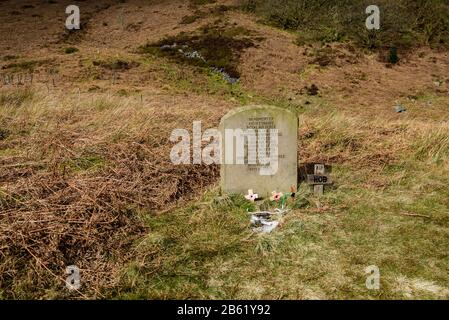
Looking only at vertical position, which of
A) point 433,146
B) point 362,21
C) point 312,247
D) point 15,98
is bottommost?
point 312,247

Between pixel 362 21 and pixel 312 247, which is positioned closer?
pixel 312 247

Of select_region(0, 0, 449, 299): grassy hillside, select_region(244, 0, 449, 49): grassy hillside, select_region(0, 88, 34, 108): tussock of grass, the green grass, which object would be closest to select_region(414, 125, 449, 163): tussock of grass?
select_region(0, 0, 449, 299): grassy hillside

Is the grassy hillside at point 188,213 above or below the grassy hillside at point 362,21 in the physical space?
below

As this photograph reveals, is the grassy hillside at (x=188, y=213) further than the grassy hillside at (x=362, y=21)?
No

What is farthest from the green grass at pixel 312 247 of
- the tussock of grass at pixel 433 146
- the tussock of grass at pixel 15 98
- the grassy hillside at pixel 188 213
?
the tussock of grass at pixel 15 98

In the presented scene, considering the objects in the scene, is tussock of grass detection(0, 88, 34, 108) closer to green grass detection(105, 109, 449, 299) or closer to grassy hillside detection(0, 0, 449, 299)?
grassy hillside detection(0, 0, 449, 299)

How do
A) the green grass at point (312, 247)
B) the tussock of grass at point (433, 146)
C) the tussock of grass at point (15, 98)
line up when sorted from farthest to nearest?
the tussock of grass at point (15, 98), the tussock of grass at point (433, 146), the green grass at point (312, 247)

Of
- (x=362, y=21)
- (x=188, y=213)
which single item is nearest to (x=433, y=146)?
(x=188, y=213)

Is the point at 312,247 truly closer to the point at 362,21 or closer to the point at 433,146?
the point at 433,146

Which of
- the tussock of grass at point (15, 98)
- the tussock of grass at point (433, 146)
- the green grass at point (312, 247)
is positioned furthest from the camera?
the tussock of grass at point (15, 98)

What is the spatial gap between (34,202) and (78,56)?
21.3 metres

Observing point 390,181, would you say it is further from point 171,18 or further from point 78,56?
point 171,18

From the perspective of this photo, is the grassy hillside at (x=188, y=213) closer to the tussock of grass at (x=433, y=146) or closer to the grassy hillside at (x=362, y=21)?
the tussock of grass at (x=433, y=146)
